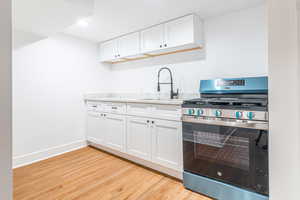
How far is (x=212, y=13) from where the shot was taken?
2.24m

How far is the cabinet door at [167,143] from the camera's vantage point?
194 centimetres

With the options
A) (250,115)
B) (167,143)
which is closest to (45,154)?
(167,143)

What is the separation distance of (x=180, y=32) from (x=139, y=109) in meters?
1.20

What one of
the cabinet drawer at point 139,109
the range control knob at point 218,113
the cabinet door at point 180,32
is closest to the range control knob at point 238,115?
the range control knob at point 218,113

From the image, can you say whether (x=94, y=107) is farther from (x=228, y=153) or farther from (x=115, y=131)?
(x=228, y=153)

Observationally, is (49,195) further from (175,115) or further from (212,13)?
(212,13)

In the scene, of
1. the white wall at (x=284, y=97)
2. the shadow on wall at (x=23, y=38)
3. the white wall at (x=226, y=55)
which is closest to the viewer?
the white wall at (x=284, y=97)

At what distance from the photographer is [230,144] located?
62.2 inches

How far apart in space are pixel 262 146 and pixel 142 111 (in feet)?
4.57

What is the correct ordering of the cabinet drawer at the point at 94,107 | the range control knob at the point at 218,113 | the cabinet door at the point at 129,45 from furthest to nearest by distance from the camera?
the cabinet drawer at the point at 94,107
the cabinet door at the point at 129,45
the range control knob at the point at 218,113

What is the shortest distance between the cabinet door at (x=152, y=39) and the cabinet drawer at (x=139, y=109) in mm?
920

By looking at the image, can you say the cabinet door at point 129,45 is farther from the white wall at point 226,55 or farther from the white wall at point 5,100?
the white wall at point 5,100

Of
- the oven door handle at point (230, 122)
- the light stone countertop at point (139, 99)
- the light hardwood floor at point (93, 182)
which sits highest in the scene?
the light stone countertop at point (139, 99)

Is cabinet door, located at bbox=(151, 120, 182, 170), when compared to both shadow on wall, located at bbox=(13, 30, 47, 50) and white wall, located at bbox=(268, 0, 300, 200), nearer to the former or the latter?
white wall, located at bbox=(268, 0, 300, 200)
